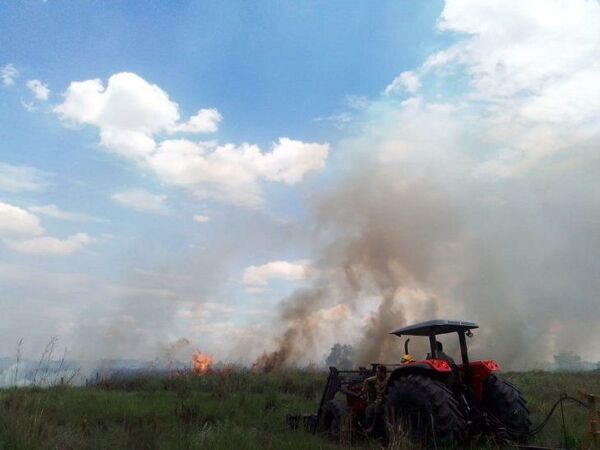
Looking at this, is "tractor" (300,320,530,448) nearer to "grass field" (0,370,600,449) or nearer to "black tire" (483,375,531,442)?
"black tire" (483,375,531,442)

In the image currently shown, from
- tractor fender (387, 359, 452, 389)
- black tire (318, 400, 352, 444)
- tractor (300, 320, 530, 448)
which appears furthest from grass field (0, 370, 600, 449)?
tractor fender (387, 359, 452, 389)

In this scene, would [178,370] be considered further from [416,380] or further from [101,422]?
[416,380]

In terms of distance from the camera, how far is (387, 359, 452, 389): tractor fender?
8.38 m

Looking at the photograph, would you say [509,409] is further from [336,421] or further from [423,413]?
[336,421]

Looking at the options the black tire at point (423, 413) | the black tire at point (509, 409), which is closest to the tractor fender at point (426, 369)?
the black tire at point (423, 413)

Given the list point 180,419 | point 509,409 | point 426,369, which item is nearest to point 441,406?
point 426,369

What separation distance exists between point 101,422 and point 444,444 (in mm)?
7064

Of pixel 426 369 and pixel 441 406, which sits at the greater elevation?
pixel 426 369

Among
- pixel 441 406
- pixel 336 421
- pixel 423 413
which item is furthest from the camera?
pixel 336 421

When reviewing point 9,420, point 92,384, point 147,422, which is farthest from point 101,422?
point 92,384

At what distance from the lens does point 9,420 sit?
7266 mm

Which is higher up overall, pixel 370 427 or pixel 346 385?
pixel 346 385

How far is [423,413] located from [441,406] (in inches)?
16.4

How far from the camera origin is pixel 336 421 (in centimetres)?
999
